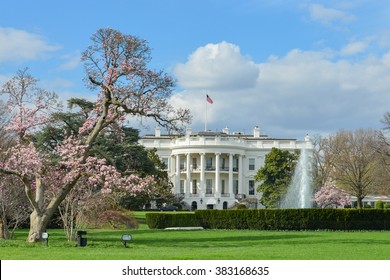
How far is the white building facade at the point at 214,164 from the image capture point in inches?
3287

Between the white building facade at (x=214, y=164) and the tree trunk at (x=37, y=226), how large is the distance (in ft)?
189

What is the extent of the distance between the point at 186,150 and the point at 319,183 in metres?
21.5

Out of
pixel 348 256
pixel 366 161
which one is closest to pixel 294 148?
pixel 366 161

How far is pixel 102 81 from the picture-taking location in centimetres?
2509

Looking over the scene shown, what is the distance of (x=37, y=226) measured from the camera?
24.2 meters

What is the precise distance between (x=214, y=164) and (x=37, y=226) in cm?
6220

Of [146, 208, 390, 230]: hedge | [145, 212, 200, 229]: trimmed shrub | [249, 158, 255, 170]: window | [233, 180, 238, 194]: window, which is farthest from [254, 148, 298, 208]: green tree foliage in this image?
[146, 208, 390, 230]: hedge

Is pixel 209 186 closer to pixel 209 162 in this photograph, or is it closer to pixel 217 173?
pixel 217 173

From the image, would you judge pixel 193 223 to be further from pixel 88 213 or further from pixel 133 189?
pixel 133 189

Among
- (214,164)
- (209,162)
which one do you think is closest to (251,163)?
(214,164)

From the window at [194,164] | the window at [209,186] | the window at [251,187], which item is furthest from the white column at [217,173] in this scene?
the window at [251,187]

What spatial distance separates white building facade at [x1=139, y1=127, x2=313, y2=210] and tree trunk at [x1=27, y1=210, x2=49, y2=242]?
5759 centimetres

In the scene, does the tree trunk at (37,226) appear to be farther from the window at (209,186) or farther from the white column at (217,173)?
the window at (209,186)

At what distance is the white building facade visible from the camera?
8350cm
